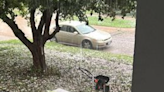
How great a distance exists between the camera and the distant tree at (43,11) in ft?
3.51

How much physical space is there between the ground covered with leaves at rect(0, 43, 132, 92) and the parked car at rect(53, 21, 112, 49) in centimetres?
13

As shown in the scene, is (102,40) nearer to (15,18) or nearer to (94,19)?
(94,19)

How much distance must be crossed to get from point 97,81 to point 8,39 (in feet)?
2.23

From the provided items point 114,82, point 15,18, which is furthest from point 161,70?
point 15,18

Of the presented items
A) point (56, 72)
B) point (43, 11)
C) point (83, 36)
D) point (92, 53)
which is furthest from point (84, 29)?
point (56, 72)

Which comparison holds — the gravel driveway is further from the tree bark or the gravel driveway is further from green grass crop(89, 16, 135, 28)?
the tree bark

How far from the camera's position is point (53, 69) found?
68.1 inches

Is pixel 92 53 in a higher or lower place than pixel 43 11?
lower

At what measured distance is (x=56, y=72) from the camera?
1.64m

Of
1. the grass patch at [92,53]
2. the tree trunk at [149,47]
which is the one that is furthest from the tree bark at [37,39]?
the tree trunk at [149,47]

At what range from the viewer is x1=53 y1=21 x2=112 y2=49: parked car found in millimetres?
1153

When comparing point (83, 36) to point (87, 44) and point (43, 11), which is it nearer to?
point (87, 44)

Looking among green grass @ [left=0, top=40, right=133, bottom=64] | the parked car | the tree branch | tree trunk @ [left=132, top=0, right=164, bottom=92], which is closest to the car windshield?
the parked car

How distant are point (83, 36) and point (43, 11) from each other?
292mm
